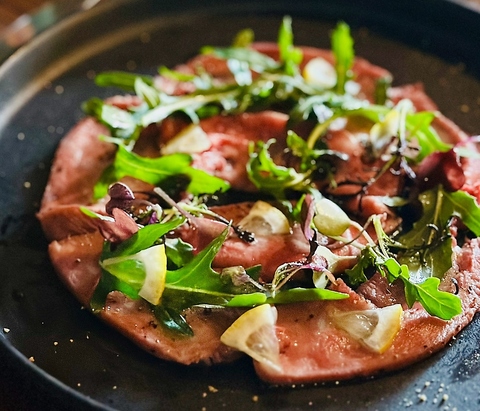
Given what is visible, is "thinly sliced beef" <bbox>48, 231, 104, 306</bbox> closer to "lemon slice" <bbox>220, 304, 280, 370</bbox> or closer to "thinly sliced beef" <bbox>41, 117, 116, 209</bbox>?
"thinly sliced beef" <bbox>41, 117, 116, 209</bbox>

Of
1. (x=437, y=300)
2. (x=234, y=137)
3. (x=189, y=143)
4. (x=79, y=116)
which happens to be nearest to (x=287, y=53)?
(x=234, y=137)

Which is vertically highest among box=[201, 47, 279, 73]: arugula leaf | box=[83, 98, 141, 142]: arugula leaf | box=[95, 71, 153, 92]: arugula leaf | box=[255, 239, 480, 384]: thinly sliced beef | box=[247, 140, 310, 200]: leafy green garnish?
box=[95, 71, 153, 92]: arugula leaf

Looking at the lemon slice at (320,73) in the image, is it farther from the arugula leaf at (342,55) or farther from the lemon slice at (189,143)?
the lemon slice at (189,143)

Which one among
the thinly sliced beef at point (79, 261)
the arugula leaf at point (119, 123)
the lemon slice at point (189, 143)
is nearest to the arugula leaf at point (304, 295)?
the thinly sliced beef at point (79, 261)

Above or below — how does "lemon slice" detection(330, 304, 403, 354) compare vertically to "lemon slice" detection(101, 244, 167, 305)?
below

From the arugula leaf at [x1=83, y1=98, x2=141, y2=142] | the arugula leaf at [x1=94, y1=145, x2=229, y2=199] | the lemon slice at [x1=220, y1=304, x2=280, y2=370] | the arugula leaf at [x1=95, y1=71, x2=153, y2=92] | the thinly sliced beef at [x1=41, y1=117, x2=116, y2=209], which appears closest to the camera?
the lemon slice at [x1=220, y1=304, x2=280, y2=370]

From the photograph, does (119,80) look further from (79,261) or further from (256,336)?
(256,336)

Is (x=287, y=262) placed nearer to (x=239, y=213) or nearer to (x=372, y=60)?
(x=239, y=213)

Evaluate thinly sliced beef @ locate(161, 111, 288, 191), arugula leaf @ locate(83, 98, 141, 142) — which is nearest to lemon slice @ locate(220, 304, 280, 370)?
thinly sliced beef @ locate(161, 111, 288, 191)
